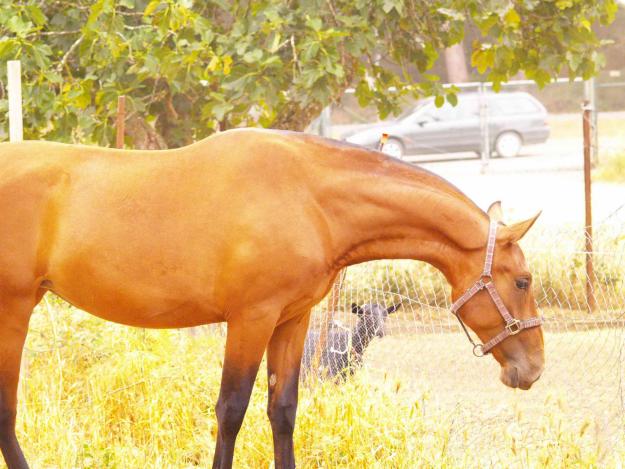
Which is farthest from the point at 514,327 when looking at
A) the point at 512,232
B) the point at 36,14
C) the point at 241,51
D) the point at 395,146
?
the point at 395,146

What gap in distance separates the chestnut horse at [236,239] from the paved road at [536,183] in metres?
7.63

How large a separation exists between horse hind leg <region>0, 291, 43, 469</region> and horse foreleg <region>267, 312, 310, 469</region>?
972 millimetres

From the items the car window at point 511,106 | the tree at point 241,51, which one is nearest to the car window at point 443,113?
the car window at point 511,106

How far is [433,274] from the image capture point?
9609 millimetres

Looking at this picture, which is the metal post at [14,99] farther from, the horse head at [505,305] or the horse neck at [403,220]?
the horse head at [505,305]

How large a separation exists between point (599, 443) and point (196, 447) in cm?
188

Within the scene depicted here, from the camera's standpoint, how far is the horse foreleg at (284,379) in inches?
170

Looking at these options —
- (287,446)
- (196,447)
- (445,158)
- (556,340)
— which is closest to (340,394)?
(196,447)

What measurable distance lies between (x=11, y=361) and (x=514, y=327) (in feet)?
6.39

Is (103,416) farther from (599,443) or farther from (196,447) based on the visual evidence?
(599,443)

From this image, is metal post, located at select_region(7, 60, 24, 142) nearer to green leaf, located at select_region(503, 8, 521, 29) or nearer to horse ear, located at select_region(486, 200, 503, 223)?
horse ear, located at select_region(486, 200, 503, 223)

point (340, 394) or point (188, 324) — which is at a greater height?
point (188, 324)

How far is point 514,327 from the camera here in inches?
162

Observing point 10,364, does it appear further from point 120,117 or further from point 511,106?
point 511,106
